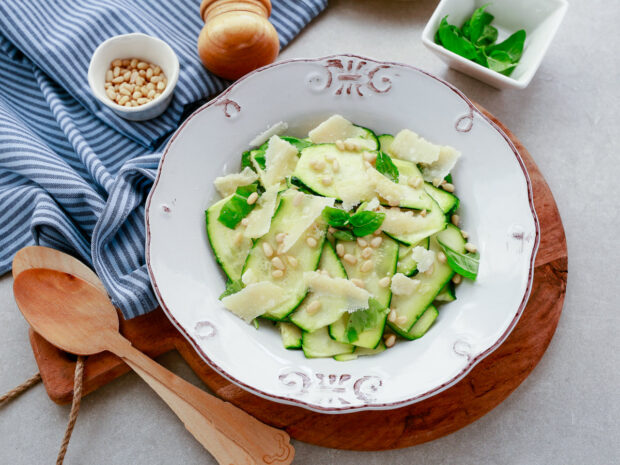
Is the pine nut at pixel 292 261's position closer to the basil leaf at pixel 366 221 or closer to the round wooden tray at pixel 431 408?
the basil leaf at pixel 366 221

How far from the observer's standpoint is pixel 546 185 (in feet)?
8.95

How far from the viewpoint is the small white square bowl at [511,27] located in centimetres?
277

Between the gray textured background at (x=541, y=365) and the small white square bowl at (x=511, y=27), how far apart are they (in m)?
0.19

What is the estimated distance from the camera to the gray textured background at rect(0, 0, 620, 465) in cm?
252

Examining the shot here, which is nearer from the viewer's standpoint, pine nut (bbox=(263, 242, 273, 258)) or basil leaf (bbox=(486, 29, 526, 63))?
pine nut (bbox=(263, 242, 273, 258))

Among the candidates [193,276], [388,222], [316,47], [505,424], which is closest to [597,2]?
[316,47]

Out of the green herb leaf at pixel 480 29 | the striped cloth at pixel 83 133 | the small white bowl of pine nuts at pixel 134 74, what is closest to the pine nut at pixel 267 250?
the striped cloth at pixel 83 133

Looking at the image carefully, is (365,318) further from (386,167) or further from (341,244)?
(386,167)

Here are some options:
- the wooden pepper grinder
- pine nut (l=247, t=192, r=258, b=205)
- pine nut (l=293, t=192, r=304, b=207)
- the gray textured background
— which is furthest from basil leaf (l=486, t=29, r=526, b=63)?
pine nut (l=247, t=192, r=258, b=205)

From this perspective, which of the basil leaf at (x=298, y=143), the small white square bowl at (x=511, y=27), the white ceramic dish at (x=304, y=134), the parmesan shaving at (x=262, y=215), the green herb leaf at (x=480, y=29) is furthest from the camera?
the green herb leaf at (x=480, y=29)

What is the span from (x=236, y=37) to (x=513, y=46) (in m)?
1.41

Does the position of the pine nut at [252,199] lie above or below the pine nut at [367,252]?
above

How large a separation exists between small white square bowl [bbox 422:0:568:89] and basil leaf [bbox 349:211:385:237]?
3.54 ft

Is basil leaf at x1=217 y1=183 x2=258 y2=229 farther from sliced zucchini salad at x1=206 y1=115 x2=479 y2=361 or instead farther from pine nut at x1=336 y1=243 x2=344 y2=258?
pine nut at x1=336 y1=243 x2=344 y2=258
